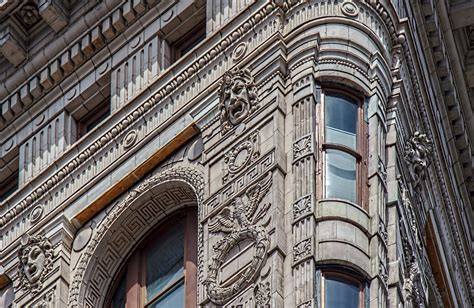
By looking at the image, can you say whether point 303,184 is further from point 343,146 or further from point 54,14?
point 54,14

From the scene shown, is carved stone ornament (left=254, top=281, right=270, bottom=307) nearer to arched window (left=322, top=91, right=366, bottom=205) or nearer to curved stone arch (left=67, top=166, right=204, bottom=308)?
arched window (left=322, top=91, right=366, bottom=205)

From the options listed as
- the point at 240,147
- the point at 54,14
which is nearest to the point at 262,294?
the point at 240,147

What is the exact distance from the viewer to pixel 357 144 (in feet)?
165

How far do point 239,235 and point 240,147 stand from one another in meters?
1.99

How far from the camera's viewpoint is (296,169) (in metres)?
49.3

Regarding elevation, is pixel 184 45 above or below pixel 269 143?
above

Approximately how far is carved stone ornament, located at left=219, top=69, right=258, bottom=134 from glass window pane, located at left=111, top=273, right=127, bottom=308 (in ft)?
12.0

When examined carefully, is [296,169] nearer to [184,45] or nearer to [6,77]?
[184,45]

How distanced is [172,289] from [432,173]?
6.43m

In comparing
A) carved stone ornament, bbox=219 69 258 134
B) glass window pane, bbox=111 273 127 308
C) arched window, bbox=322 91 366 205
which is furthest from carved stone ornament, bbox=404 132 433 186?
glass window pane, bbox=111 273 127 308

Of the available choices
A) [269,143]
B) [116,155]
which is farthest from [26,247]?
[269,143]

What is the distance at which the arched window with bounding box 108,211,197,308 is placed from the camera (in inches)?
2021

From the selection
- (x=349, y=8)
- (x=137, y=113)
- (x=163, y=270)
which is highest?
(x=349, y=8)

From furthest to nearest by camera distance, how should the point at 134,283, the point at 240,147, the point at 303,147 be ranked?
1. the point at 134,283
2. the point at 240,147
3. the point at 303,147
